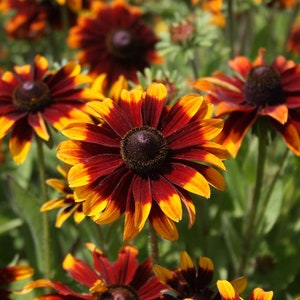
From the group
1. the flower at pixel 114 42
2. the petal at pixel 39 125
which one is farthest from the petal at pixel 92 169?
the flower at pixel 114 42

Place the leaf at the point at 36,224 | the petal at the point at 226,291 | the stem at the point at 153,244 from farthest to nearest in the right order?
the leaf at the point at 36,224
the stem at the point at 153,244
the petal at the point at 226,291

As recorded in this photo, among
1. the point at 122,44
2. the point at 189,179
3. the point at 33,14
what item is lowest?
the point at 189,179

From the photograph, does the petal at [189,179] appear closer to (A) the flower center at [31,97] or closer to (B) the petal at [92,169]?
(B) the petal at [92,169]

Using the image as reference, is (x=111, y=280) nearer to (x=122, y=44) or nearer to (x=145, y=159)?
(x=145, y=159)

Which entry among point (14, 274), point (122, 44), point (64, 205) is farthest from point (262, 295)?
point (122, 44)

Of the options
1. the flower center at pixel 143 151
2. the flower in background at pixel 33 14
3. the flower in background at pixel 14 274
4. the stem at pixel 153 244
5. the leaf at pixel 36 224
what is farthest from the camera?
the flower in background at pixel 33 14

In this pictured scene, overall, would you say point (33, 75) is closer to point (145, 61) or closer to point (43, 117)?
point (43, 117)
